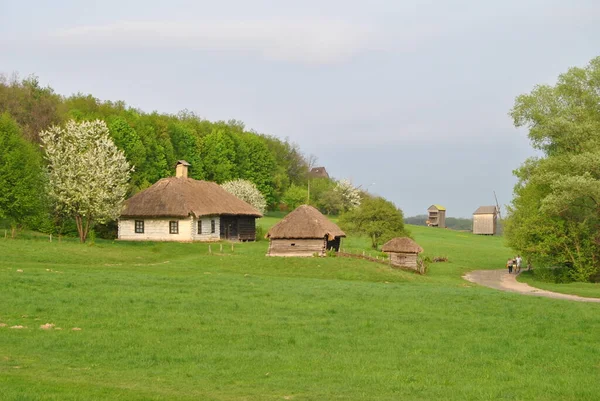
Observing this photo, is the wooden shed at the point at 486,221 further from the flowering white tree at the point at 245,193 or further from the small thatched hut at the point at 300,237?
the small thatched hut at the point at 300,237

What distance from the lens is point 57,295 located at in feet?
79.5

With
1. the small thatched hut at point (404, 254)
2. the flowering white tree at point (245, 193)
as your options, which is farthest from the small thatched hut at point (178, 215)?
the flowering white tree at point (245, 193)

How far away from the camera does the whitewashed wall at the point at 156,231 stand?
62.7 meters

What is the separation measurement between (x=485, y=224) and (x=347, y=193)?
2846cm

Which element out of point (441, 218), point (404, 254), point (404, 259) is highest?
point (441, 218)

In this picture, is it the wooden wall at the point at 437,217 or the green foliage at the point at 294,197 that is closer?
the green foliage at the point at 294,197

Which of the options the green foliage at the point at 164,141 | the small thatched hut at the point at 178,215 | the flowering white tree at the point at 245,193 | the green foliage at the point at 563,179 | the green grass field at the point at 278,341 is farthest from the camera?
the flowering white tree at the point at 245,193

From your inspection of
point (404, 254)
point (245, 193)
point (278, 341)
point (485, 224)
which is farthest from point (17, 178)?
point (485, 224)

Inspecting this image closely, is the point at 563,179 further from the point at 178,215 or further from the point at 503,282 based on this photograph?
the point at 178,215

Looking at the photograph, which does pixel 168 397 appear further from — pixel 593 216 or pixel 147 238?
pixel 147 238

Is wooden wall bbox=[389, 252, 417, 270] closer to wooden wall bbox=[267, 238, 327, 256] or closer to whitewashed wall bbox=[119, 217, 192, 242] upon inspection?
wooden wall bbox=[267, 238, 327, 256]

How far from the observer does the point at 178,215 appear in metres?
61.9

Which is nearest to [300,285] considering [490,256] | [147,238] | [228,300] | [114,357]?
[228,300]

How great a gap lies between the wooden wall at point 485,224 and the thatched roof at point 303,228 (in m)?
79.4
